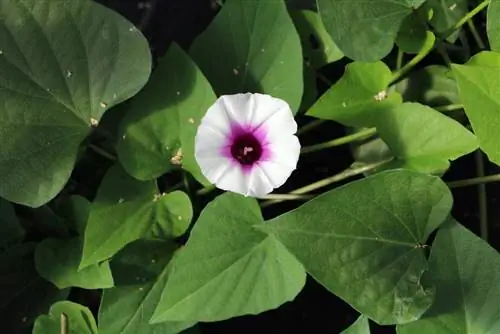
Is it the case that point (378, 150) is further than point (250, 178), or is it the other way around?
point (378, 150)

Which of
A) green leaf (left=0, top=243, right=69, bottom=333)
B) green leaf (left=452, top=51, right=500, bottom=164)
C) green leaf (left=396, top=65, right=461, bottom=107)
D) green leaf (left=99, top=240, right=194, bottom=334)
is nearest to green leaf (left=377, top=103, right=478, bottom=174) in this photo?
green leaf (left=452, top=51, right=500, bottom=164)

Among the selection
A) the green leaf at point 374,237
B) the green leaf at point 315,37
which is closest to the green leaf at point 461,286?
the green leaf at point 374,237

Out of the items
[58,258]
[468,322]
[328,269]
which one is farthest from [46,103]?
[468,322]

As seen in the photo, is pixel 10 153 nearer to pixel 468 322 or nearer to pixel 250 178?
pixel 250 178

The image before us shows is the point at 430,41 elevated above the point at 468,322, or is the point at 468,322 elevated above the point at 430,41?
the point at 430,41

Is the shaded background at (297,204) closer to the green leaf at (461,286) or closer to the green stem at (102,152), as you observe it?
the green stem at (102,152)

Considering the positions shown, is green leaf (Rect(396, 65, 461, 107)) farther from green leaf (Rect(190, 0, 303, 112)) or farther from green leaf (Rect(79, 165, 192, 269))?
green leaf (Rect(79, 165, 192, 269))

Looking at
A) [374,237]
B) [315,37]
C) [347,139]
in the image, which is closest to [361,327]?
[374,237]
